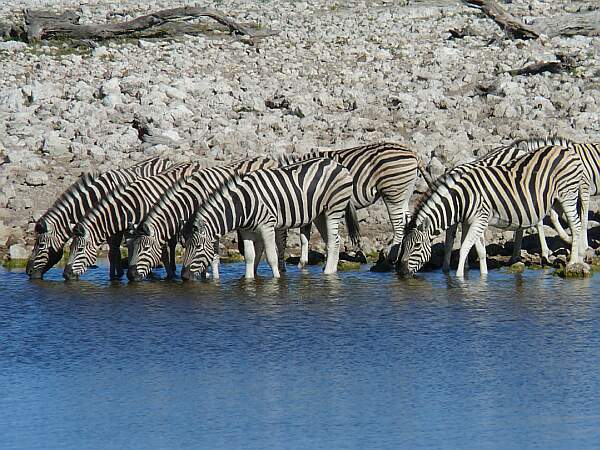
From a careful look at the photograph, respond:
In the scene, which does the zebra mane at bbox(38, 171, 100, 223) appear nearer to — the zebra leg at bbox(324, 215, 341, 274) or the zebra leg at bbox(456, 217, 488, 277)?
the zebra leg at bbox(324, 215, 341, 274)

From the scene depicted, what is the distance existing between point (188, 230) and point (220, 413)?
528 centimetres

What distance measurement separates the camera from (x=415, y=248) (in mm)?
13633

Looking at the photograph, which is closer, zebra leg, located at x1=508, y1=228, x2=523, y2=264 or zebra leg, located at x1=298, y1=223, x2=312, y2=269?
zebra leg, located at x1=508, y1=228, x2=523, y2=264

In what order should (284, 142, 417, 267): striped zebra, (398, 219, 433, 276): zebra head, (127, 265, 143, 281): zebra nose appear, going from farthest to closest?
(284, 142, 417, 267): striped zebra < (398, 219, 433, 276): zebra head < (127, 265, 143, 281): zebra nose

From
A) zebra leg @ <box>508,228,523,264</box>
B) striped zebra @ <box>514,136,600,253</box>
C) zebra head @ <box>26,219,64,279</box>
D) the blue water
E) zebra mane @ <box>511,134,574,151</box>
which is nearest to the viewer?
the blue water

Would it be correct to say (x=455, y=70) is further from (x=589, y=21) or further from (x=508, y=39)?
(x=589, y=21)

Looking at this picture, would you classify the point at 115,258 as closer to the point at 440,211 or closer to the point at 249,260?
the point at 249,260

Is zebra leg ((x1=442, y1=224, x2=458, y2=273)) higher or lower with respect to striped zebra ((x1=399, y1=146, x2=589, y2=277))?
lower

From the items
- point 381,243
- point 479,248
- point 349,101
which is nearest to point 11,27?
point 349,101

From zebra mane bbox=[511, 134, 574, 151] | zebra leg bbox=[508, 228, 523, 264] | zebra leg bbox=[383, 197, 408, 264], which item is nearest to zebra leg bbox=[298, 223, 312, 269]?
zebra leg bbox=[383, 197, 408, 264]

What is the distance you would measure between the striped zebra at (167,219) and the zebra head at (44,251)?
0.98 meters

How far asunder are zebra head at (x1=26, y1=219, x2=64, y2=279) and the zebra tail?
3.03 m

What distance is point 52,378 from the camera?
9.41 metres

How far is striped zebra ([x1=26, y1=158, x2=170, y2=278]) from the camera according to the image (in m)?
14.1
